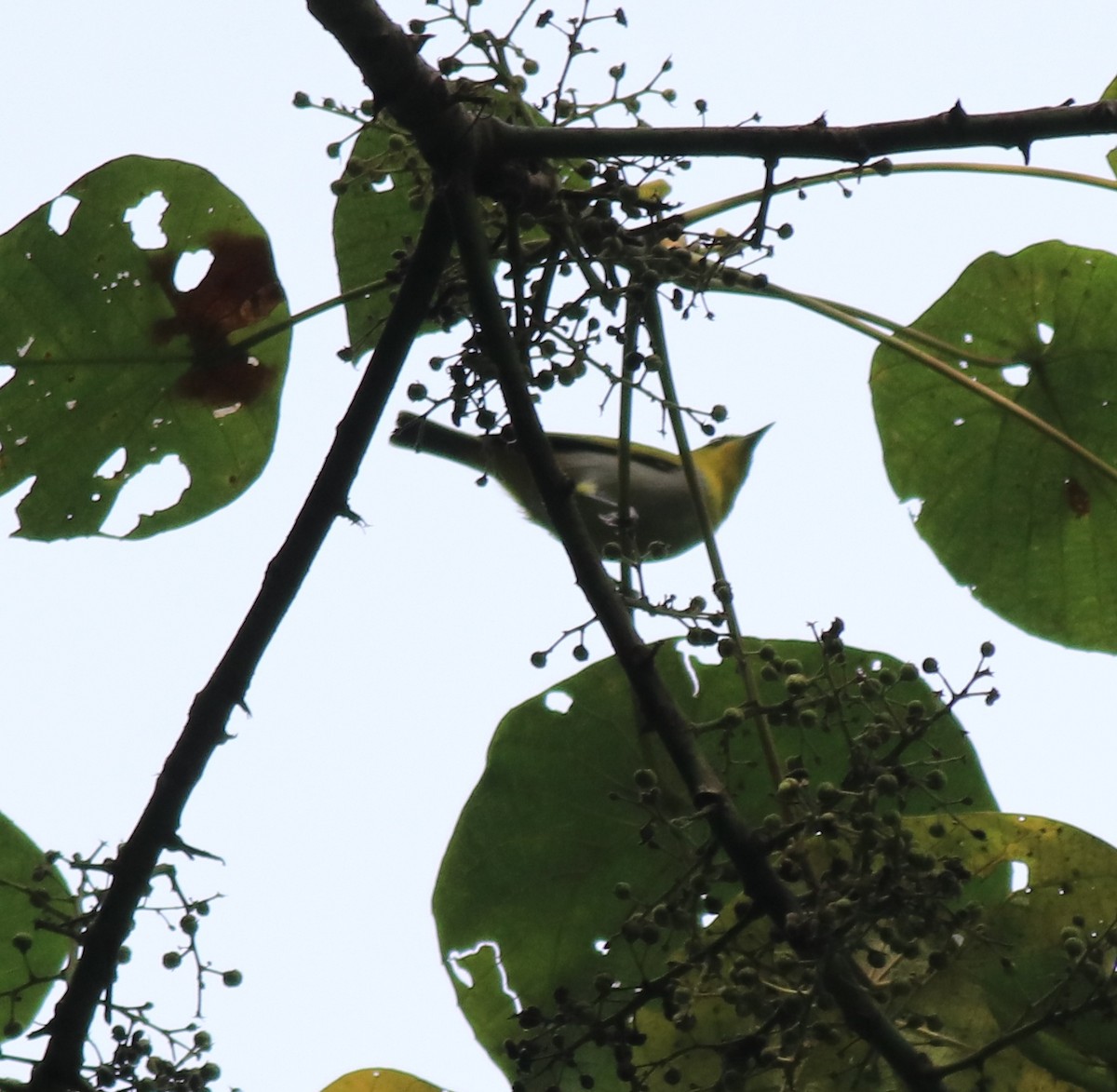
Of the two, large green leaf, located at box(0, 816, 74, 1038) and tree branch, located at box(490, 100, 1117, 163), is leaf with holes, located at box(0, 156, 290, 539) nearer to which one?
Result: large green leaf, located at box(0, 816, 74, 1038)

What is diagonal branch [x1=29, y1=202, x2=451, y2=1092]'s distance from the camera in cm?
161

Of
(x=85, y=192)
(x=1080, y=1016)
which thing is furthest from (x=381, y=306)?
(x=1080, y=1016)

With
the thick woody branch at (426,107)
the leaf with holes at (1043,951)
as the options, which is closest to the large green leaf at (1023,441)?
the leaf with holes at (1043,951)

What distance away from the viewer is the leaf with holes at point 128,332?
7.36 feet

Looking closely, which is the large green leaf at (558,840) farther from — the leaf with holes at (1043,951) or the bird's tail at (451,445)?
the bird's tail at (451,445)

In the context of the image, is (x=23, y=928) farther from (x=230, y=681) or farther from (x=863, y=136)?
(x=863, y=136)

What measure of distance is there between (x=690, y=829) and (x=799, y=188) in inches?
36.3

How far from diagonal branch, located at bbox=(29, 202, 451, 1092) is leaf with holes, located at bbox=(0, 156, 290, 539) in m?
0.59

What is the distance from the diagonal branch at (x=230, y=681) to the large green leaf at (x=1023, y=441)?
1139mm

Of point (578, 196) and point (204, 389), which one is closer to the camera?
point (578, 196)

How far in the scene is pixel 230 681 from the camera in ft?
5.54

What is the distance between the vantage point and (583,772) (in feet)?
7.00

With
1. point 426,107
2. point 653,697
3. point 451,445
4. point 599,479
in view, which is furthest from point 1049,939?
point 451,445

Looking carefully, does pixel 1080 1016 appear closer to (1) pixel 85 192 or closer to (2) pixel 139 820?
(2) pixel 139 820
